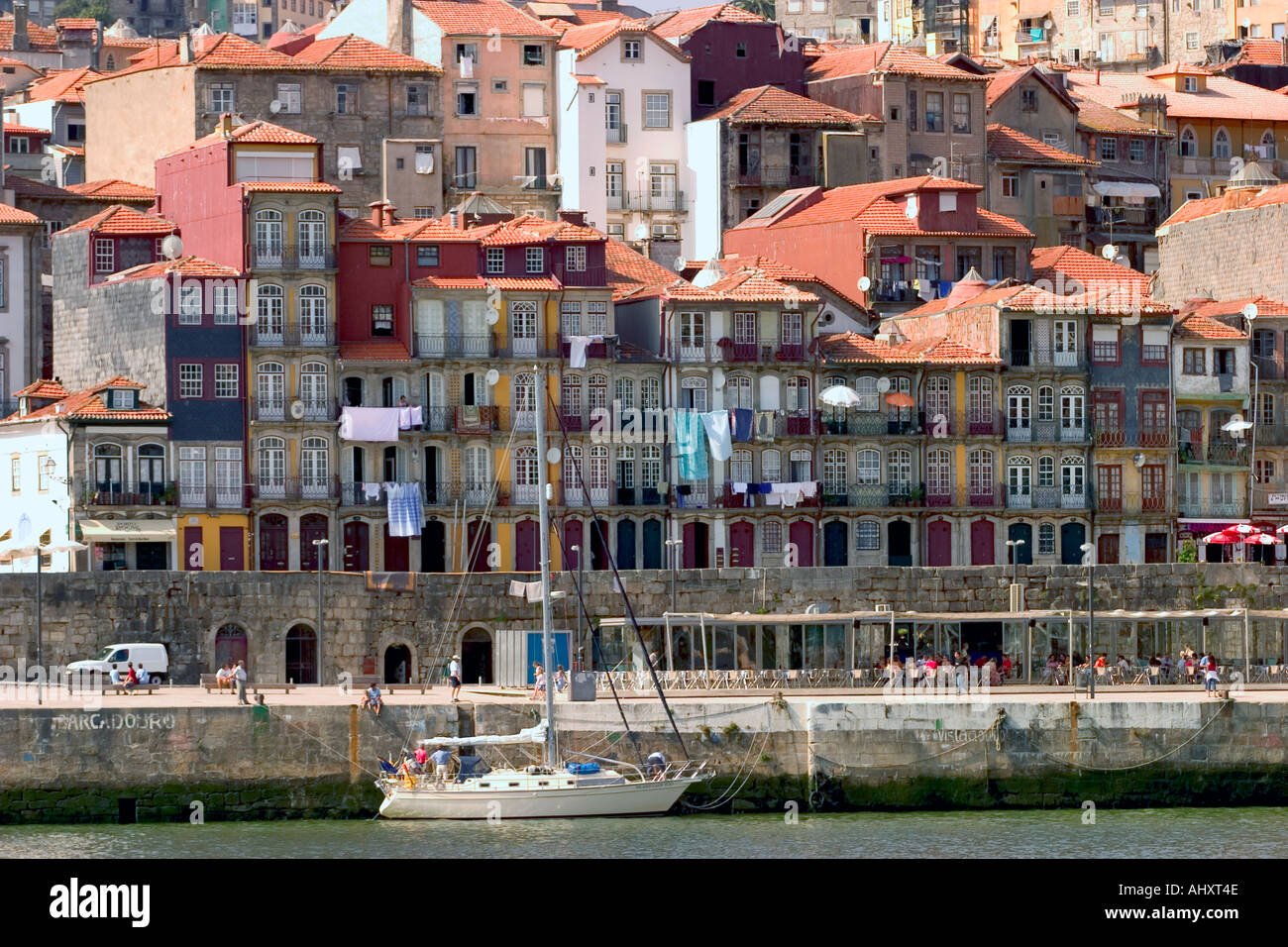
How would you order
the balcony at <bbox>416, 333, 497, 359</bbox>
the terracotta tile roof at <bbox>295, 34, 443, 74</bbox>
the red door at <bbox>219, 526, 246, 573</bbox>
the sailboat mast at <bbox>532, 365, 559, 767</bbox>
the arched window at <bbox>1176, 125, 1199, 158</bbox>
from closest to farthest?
the sailboat mast at <bbox>532, 365, 559, 767</bbox>
the red door at <bbox>219, 526, 246, 573</bbox>
the balcony at <bbox>416, 333, 497, 359</bbox>
the terracotta tile roof at <bbox>295, 34, 443, 74</bbox>
the arched window at <bbox>1176, 125, 1199, 158</bbox>

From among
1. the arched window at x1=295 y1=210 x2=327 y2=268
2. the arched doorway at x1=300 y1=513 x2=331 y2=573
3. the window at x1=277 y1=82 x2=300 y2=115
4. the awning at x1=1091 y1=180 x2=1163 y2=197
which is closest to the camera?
the arched doorway at x1=300 y1=513 x2=331 y2=573

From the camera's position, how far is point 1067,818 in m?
A: 45.1

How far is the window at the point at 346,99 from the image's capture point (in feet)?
264

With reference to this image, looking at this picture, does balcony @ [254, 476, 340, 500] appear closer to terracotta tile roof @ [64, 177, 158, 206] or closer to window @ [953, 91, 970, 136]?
terracotta tile roof @ [64, 177, 158, 206]

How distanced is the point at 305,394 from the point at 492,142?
21780 mm

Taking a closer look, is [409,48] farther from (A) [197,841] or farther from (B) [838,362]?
(A) [197,841]

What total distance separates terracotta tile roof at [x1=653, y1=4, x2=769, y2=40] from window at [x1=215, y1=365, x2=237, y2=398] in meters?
30.7

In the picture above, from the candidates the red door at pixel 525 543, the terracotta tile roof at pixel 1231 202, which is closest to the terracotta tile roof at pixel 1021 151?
the terracotta tile roof at pixel 1231 202

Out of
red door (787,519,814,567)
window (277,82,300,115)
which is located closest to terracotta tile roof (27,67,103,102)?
window (277,82,300,115)

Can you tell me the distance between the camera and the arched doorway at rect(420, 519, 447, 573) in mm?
63875

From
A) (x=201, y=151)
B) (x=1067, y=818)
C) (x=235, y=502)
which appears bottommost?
(x=1067, y=818)

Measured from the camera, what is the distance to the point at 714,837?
41750 millimetres

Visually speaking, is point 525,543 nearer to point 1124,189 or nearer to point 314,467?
point 314,467
